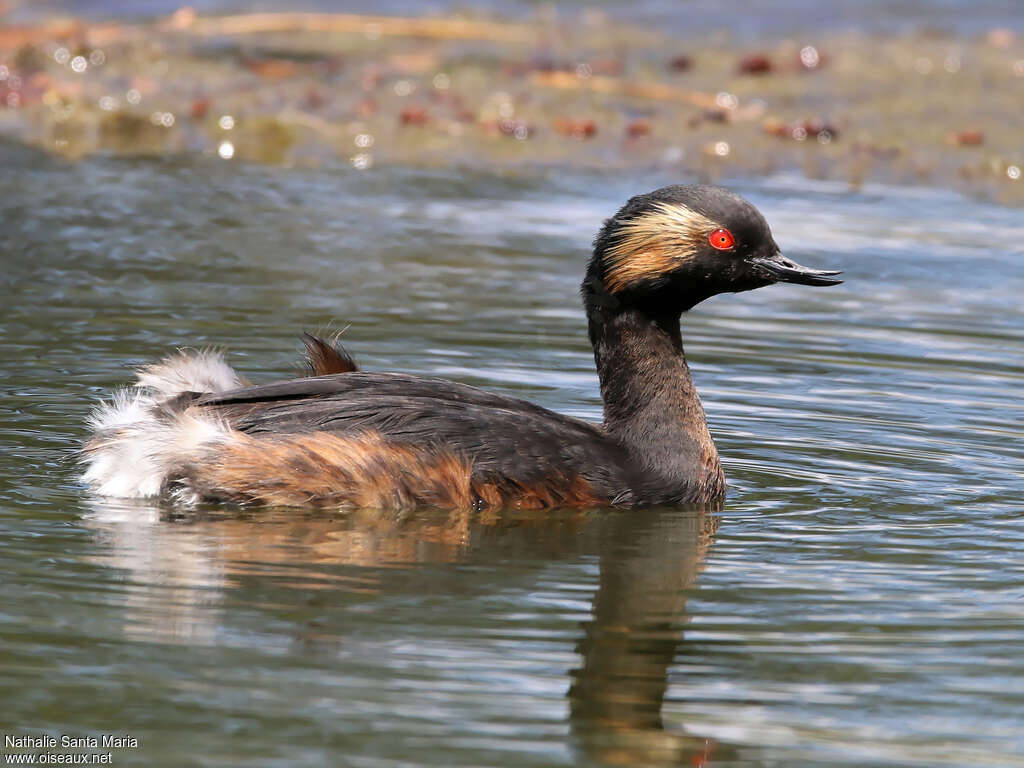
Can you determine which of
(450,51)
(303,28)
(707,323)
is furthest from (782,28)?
(707,323)

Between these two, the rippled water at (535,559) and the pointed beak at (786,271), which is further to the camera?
the pointed beak at (786,271)

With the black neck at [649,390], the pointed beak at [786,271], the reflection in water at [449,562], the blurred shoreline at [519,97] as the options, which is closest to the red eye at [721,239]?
the pointed beak at [786,271]

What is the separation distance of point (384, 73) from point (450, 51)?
85cm

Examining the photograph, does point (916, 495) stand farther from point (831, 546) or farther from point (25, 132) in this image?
point (25, 132)

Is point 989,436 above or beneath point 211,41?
beneath

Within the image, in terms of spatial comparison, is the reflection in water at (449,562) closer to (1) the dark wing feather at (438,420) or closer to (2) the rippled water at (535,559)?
(2) the rippled water at (535,559)

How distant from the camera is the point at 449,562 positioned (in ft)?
20.0

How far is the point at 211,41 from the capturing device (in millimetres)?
17656

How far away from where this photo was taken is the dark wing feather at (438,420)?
264 inches

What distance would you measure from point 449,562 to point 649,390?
1.53 meters

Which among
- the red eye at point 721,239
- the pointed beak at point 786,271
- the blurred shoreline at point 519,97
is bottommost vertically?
the pointed beak at point 786,271

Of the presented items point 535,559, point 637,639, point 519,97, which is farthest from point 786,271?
point 519,97

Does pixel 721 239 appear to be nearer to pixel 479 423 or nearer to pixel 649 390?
pixel 649 390

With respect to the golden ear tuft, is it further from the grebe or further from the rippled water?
the rippled water
